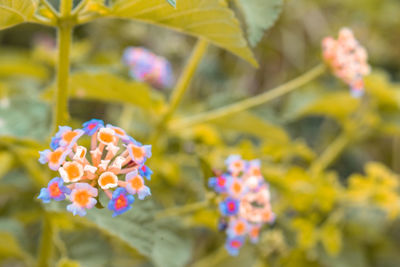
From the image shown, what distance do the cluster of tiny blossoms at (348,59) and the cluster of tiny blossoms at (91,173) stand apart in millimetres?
449

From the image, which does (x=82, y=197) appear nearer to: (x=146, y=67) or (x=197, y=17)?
(x=197, y=17)

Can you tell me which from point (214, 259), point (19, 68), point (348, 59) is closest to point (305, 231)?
point (214, 259)

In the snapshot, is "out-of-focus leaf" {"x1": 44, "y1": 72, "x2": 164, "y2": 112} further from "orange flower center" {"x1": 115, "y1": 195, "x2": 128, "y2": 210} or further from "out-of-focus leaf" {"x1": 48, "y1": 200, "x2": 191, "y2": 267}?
"orange flower center" {"x1": 115, "y1": 195, "x2": 128, "y2": 210}

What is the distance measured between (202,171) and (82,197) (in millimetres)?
245

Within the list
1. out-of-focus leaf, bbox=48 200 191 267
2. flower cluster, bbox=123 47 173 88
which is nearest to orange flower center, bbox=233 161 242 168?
out-of-focus leaf, bbox=48 200 191 267

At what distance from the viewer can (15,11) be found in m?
0.49

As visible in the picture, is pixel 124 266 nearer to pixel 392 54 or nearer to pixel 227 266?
pixel 227 266

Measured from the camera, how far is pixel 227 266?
998 millimetres

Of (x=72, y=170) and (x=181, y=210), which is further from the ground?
(x=72, y=170)

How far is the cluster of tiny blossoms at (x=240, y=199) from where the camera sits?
0.63 m

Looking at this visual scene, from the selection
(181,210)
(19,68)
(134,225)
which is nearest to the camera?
(134,225)

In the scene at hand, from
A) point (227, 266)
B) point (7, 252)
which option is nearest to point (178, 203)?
point (227, 266)

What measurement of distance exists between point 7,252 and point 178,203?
13.7 inches

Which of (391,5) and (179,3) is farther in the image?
(391,5)
